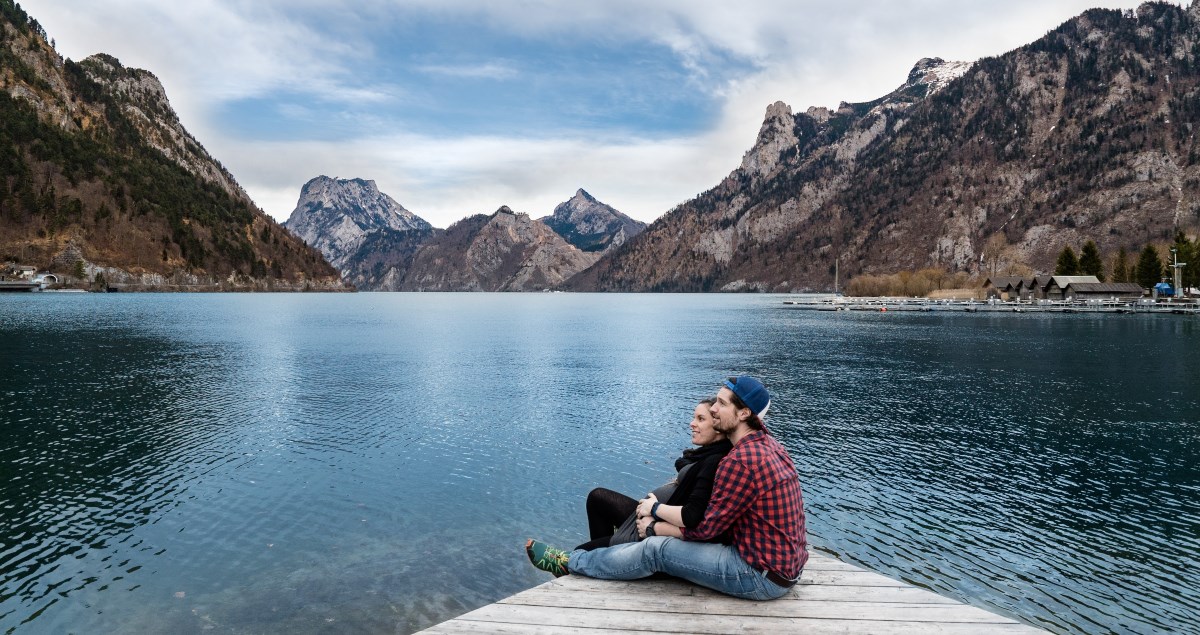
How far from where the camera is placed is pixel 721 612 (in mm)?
7445

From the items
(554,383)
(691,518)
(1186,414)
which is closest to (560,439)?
(554,383)

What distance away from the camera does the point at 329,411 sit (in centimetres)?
3325

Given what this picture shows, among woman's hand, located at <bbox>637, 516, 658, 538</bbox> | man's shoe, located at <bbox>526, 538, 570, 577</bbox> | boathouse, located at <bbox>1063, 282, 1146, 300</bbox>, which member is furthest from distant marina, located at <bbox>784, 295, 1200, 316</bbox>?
man's shoe, located at <bbox>526, 538, 570, 577</bbox>

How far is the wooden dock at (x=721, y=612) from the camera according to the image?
7.09 metres

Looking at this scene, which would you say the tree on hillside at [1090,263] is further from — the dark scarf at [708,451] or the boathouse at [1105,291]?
the dark scarf at [708,451]

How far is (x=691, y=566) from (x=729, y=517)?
81cm

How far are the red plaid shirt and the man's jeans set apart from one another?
170 mm

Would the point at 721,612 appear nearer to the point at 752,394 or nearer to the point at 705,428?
the point at 705,428

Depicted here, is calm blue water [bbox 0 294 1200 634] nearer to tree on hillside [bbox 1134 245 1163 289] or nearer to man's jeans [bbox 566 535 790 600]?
man's jeans [bbox 566 535 790 600]

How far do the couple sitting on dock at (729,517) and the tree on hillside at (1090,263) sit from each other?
19112 centimetres

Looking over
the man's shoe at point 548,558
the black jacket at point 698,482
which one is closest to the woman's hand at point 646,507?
the black jacket at point 698,482

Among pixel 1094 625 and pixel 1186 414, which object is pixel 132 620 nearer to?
pixel 1094 625

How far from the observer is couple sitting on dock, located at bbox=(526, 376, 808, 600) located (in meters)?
7.55

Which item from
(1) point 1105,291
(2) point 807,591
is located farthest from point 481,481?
(1) point 1105,291
